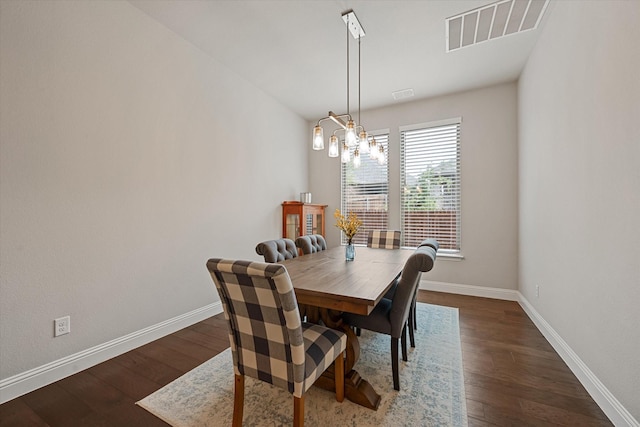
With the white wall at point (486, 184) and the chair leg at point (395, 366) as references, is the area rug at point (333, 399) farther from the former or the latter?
the white wall at point (486, 184)

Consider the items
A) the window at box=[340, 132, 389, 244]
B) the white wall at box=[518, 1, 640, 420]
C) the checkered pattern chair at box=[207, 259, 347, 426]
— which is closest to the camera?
the checkered pattern chair at box=[207, 259, 347, 426]

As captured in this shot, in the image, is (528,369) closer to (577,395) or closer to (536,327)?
(577,395)

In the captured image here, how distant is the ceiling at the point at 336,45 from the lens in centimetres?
231

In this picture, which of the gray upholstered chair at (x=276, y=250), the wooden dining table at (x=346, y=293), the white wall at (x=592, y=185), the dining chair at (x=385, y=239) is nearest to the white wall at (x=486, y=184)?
the white wall at (x=592, y=185)

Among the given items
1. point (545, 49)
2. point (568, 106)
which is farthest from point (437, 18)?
point (568, 106)

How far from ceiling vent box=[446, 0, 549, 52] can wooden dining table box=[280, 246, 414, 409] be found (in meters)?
2.26

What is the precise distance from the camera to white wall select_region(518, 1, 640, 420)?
4.55ft

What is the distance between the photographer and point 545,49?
254 centimetres

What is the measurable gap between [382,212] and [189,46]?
11.2 feet

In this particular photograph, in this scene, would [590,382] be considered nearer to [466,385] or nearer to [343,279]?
[466,385]

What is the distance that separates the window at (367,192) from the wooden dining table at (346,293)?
2.23 m

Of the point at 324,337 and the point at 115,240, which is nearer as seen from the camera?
the point at 324,337

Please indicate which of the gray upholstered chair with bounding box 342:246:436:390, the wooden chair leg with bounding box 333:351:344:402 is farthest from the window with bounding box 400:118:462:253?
the wooden chair leg with bounding box 333:351:344:402

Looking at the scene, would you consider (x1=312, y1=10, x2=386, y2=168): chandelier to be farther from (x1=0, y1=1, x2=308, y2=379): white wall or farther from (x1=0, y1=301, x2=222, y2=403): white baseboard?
(x1=0, y1=301, x2=222, y2=403): white baseboard
